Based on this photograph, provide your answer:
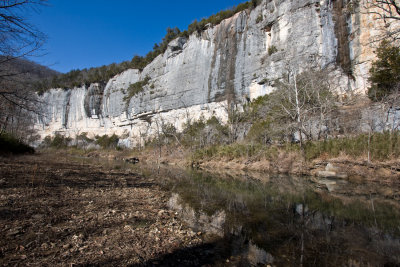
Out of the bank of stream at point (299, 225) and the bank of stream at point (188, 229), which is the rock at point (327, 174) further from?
the bank of stream at point (188, 229)

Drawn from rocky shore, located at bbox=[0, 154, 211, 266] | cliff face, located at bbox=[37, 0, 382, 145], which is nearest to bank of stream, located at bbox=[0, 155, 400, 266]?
rocky shore, located at bbox=[0, 154, 211, 266]

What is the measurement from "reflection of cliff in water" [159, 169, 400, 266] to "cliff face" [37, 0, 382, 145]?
38.9 feet

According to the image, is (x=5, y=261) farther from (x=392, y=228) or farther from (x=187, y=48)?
(x=187, y=48)

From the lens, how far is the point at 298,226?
4.70 meters

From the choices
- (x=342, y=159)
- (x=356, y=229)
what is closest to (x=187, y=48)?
(x=342, y=159)

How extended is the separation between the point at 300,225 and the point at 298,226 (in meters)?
0.10

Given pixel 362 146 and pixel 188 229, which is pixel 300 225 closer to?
pixel 188 229

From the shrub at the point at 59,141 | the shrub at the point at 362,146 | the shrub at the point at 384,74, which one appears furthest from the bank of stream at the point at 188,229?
the shrub at the point at 59,141

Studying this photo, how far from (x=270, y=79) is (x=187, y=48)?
18718 millimetres

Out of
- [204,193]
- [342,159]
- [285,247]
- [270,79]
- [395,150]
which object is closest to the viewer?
[285,247]

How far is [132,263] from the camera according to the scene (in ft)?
9.48

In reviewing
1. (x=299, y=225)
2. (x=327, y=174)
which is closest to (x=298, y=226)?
(x=299, y=225)

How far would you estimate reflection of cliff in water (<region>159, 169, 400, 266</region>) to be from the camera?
11.2 ft

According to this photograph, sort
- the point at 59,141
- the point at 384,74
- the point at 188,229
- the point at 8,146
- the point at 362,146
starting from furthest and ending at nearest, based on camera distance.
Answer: the point at 59,141 → the point at 384,74 → the point at 8,146 → the point at 362,146 → the point at 188,229
